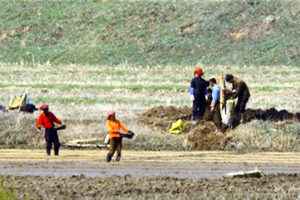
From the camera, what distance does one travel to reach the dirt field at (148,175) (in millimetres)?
20281

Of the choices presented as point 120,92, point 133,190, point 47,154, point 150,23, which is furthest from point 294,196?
point 150,23

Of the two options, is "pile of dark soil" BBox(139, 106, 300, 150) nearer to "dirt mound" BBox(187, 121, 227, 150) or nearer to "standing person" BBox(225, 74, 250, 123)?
"dirt mound" BBox(187, 121, 227, 150)

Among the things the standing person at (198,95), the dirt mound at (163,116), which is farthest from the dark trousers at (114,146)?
the dirt mound at (163,116)

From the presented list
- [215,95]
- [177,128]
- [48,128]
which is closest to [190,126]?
[177,128]

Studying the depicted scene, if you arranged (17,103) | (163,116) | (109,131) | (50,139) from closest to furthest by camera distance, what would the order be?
(109,131), (50,139), (163,116), (17,103)

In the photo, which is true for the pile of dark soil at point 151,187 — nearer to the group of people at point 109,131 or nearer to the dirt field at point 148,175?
the dirt field at point 148,175

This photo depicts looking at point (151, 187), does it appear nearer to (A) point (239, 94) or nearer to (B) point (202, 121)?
(B) point (202, 121)

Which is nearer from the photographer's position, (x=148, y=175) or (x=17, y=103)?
(x=148, y=175)

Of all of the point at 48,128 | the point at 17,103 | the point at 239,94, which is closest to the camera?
the point at 48,128

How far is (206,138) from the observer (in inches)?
1202

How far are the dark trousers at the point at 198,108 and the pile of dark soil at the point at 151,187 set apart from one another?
8662 millimetres

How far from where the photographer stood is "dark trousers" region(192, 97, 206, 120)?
31.6 metres

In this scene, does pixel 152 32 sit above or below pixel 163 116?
above

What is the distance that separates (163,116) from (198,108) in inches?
69.9
